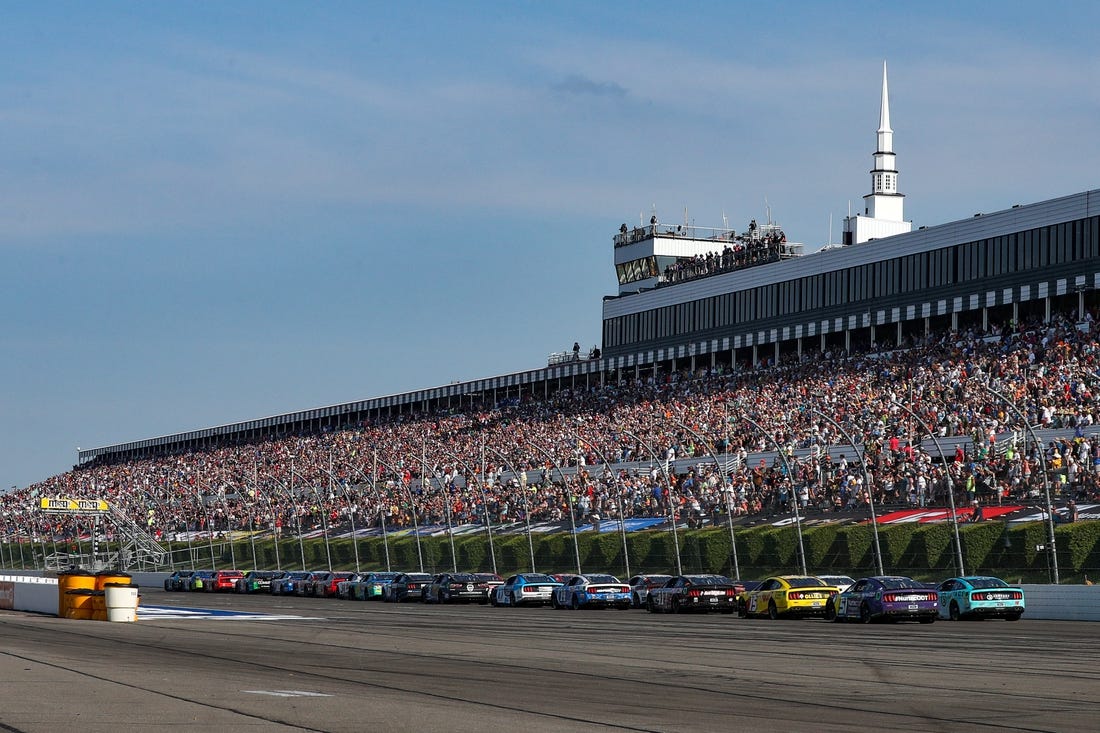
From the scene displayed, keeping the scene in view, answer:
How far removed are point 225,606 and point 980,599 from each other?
28276 mm

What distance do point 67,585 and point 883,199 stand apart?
3109 inches

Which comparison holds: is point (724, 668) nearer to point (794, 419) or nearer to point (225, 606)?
point (225, 606)

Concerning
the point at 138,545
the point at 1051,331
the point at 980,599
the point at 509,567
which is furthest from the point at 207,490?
the point at 980,599

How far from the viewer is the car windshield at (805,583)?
3997 centimetres

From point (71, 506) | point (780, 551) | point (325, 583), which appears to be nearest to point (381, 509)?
point (325, 583)

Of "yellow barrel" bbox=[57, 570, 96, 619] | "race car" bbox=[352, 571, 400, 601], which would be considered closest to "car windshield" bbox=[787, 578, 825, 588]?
"yellow barrel" bbox=[57, 570, 96, 619]

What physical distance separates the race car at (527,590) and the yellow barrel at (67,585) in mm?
13913

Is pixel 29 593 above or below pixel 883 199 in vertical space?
below

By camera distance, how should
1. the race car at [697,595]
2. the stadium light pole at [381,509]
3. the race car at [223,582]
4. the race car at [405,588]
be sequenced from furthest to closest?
the race car at [223,582] → the stadium light pole at [381,509] → the race car at [405,588] → the race car at [697,595]

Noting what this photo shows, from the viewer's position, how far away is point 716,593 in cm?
4378

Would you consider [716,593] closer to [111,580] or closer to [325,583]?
[111,580]

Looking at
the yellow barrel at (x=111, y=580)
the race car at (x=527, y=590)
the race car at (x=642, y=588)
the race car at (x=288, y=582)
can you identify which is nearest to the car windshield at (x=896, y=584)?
the race car at (x=642, y=588)

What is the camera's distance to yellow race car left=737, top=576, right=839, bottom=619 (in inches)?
1555

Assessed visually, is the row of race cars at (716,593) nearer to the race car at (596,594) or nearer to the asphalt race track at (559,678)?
the race car at (596,594)
